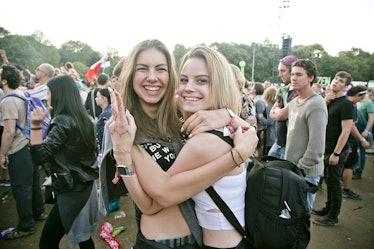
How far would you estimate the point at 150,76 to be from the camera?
5.47 feet

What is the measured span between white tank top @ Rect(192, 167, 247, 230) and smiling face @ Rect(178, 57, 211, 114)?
52 centimetres

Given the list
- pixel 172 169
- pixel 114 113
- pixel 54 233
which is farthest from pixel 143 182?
pixel 54 233

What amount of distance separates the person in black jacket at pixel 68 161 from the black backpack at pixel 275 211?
182 cm

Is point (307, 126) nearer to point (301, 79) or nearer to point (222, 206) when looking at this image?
point (301, 79)

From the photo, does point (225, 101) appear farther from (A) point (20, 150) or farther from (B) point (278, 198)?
(A) point (20, 150)

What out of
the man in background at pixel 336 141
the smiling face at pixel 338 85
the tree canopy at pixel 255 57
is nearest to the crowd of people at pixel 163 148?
the man in background at pixel 336 141

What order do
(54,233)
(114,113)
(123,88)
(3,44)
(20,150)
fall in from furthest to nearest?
(3,44) < (20,150) < (54,233) < (123,88) < (114,113)

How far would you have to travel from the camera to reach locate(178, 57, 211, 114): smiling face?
157 cm

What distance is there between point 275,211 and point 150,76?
1.20 metres

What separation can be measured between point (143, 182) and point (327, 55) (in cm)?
7923

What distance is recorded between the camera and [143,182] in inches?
52.9

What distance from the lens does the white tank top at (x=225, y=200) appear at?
1411 millimetres

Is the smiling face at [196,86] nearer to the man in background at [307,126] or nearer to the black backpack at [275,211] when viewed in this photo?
the black backpack at [275,211]

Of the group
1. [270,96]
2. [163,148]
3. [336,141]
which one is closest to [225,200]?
[163,148]
